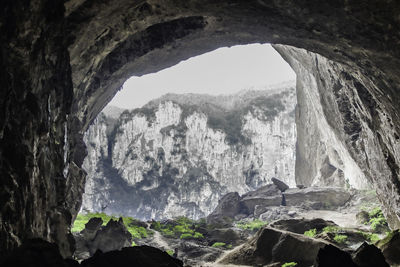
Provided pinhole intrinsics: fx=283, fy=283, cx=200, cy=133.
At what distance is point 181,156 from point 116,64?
126 ft

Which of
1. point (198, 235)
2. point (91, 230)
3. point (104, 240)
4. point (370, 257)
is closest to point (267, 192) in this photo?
point (198, 235)

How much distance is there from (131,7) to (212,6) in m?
2.62

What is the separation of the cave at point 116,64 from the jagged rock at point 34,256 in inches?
41.3

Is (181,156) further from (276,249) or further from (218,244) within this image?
(276,249)

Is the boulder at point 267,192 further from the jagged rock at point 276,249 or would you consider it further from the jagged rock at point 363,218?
the jagged rock at point 276,249

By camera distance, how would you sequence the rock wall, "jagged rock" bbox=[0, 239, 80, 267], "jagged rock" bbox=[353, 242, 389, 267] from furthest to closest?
the rock wall → "jagged rock" bbox=[353, 242, 389, 267] → "jagged rock" bbox=[0, 239, 80, 267]

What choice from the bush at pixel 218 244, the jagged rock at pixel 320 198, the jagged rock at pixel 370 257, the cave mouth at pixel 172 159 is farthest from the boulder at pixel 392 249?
the cave mouth at pixel 172 159

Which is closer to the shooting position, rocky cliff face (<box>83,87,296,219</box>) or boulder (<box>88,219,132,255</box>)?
boulder (<box>88,219,132,255</box>)

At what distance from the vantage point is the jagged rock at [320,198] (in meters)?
29.2

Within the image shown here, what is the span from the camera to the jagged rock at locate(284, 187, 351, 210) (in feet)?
95.9

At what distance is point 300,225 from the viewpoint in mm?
14805

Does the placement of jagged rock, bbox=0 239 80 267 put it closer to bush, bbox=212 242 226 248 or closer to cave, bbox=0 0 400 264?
cave, bbox=0 0 400 264

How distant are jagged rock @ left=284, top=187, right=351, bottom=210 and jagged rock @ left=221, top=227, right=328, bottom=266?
66.7 ft

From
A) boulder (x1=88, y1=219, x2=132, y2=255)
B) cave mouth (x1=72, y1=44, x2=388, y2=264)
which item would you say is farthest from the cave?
cave mouth (x1=72, y1=44, x2=388, y2=264)
